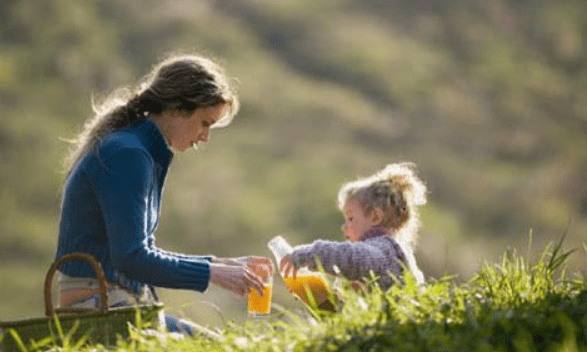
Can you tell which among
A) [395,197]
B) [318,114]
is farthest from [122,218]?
[318,114]

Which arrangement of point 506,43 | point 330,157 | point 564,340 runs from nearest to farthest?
point 564,340, point 330,157, point 506,43

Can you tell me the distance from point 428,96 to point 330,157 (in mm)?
6690

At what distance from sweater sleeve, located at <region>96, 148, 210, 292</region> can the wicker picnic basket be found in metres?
0.39

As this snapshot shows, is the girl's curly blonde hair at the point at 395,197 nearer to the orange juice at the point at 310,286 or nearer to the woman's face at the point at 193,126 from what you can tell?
the orange juice at the point at 310,286

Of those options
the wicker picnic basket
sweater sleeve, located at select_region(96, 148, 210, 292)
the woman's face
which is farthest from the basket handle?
the woman's face

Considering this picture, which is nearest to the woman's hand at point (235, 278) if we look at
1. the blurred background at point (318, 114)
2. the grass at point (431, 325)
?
the grass at point (431, 325)

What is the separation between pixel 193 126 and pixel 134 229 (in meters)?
0.60

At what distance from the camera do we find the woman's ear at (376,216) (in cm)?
655

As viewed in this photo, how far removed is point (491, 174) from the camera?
142ft

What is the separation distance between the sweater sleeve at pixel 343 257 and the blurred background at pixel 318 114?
1018 inches

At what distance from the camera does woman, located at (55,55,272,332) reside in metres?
5.57

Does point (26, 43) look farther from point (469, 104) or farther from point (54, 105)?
point (469, 104)

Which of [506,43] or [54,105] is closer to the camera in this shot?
[54,105]

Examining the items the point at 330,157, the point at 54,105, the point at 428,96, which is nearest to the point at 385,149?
the point at 330,157
